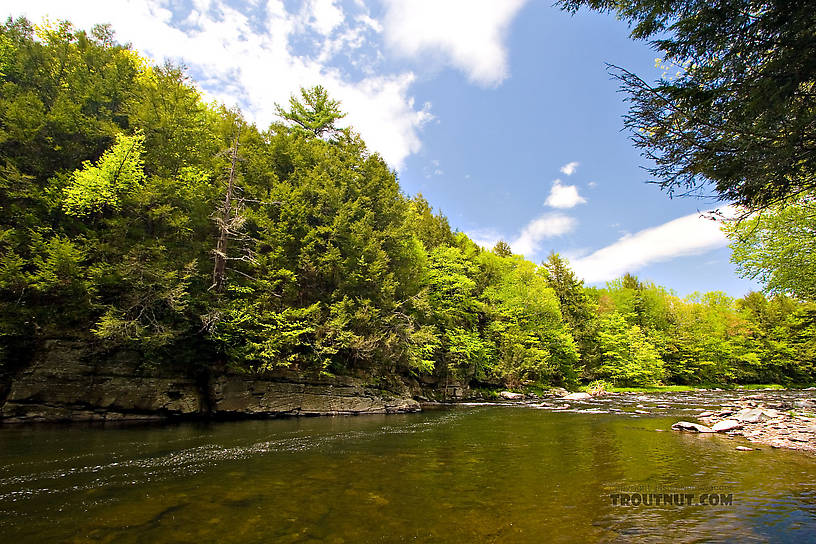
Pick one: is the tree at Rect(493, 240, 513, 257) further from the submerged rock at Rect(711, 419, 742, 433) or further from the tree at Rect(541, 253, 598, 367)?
the submerged rock at Rect(711, 419, 742, 433)

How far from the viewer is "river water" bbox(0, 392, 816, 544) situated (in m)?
4.95

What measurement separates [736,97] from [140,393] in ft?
78.3

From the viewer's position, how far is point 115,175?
17.4m

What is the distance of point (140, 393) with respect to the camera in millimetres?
17375

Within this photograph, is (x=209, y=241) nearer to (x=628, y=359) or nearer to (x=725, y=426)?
(x=725, y=426)

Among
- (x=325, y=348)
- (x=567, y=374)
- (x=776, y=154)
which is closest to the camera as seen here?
(x=776, y=154)

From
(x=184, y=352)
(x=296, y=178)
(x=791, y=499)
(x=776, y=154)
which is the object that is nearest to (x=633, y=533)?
(x=791, y=499)

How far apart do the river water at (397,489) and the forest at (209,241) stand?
272 inches

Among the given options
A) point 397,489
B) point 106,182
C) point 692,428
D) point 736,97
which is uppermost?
point 106,182

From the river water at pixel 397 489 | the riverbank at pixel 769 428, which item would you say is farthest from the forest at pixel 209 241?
the riverbank at pixel 769 428

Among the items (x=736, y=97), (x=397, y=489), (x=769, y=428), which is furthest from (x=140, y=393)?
(x=769, y=428)

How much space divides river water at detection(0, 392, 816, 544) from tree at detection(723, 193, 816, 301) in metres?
14.6

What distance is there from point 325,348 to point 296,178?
13668 mm

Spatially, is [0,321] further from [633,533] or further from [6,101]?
[633,533]
